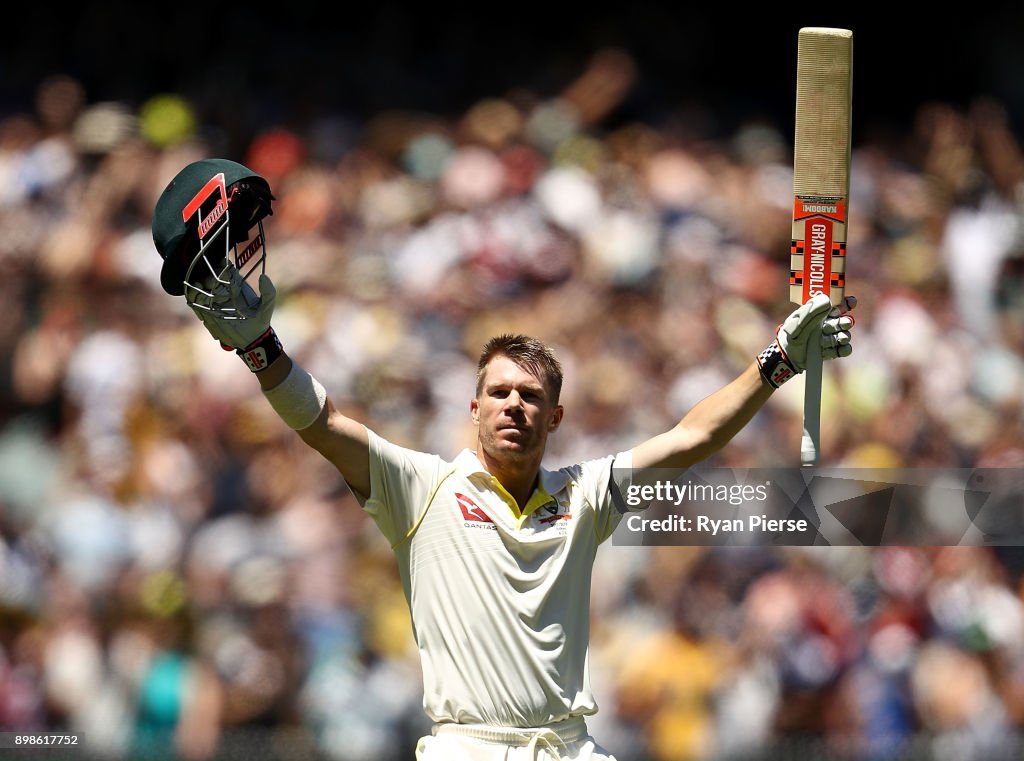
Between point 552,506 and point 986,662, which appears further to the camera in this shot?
point 986,662

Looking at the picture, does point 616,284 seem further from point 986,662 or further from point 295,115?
point 986,662

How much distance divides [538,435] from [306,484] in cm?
244

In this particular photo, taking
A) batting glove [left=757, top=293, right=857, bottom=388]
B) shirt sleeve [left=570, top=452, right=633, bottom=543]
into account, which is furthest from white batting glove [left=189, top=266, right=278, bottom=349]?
batting glove [left=757, top=293, right=857, bottom=388]

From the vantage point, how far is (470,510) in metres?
3.35

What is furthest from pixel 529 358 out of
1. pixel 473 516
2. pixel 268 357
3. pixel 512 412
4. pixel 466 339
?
pixel 466 339

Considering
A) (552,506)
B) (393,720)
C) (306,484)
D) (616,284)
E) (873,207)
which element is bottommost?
(393,720)

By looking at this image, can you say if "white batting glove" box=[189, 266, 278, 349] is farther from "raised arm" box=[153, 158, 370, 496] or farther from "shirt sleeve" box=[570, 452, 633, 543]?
"shirt sleeve" box=[570, 452, 633, 543]

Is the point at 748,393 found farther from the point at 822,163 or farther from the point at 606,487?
the point at 822,163

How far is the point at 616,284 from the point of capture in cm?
591

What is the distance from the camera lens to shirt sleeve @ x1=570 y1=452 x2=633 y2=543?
137 inches

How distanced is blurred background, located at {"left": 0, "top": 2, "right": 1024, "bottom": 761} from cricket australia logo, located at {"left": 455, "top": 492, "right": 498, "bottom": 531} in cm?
226

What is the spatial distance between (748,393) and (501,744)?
995mm

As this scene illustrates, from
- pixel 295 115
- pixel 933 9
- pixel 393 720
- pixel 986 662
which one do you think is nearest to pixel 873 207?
pixel 933 9

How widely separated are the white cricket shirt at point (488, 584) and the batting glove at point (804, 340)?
1.79 ft
